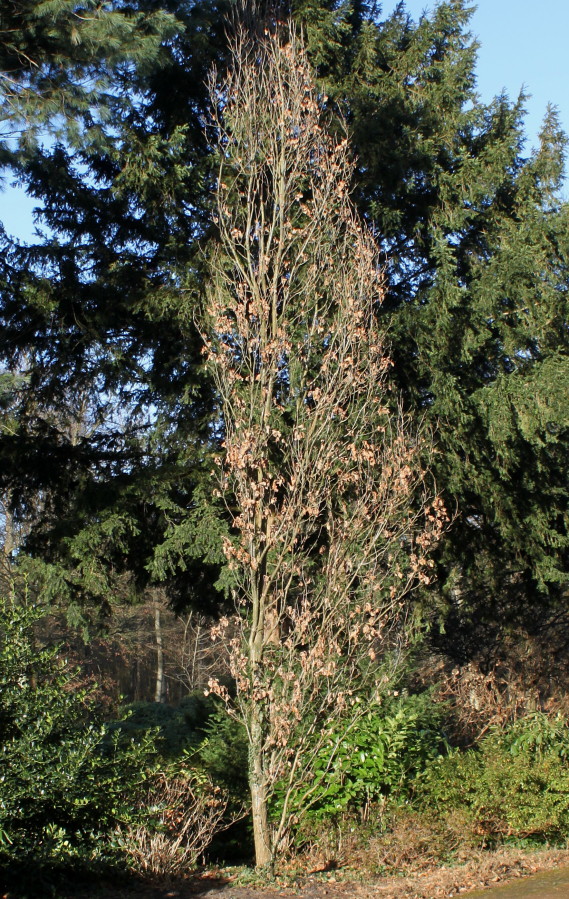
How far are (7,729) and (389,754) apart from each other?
10.7ft

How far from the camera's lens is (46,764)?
197 inches

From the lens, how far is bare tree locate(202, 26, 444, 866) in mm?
6098

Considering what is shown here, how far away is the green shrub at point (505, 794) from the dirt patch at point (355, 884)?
0.31 metres

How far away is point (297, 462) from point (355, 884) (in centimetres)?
319

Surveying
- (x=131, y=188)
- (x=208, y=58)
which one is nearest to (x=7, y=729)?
(x=131, y=188)

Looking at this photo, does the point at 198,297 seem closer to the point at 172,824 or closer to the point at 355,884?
the point at 172,824

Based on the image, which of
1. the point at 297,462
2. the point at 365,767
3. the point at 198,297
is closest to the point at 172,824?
the point at 365,767

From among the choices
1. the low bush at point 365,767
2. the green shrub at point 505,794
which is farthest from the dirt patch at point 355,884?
the low bush at point 365,767

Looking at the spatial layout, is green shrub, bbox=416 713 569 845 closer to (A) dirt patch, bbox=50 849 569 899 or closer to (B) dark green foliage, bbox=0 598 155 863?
(A) dirt patch, bbox=50 849 569 899

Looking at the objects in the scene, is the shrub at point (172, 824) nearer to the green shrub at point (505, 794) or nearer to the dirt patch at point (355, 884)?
the dirt patch at point (355, 884)

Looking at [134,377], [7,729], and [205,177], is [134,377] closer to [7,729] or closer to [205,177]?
[205,177]

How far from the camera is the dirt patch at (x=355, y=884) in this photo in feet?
17.1

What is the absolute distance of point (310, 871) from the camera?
5910 millimetres

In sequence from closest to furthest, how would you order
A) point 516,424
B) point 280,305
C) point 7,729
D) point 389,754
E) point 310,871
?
point 7,729, point 310,871, point 389,754, point 280,305, point 516,424
